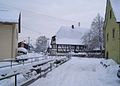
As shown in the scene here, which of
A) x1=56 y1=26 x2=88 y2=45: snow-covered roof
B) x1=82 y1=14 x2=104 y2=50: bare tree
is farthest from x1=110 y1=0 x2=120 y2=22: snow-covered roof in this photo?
x1=56 y1=26 x2=88 y2=45: snow-covered roof

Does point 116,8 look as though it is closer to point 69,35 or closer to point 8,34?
point 8,34

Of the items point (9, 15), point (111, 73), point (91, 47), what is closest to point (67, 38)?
point (91, 47)

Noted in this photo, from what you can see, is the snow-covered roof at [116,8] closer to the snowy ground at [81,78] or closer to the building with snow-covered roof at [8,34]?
the snowy ground at [81,78]

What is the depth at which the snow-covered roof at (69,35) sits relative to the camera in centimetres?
9862

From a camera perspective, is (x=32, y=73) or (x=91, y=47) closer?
(x=32, y=73)

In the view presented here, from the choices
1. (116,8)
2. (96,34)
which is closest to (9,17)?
(116,8)

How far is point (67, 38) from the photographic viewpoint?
10112 centimetres

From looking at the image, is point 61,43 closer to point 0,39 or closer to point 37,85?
point 0,39

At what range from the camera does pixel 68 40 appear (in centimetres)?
9988

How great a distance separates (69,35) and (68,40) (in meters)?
2.62

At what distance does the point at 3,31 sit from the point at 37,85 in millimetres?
21323

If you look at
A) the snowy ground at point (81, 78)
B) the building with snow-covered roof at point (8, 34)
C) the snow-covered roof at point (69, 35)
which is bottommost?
the snowy ground at point (81, 78)

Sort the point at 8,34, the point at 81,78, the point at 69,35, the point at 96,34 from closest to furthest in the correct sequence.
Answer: the point at 81,78 → the point at 8,34 → the point at 96,34 → the point at 69,35

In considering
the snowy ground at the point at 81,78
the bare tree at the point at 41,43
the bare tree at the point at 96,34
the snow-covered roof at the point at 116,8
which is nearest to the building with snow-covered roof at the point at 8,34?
the snow-covered roof at the point at 116,8
